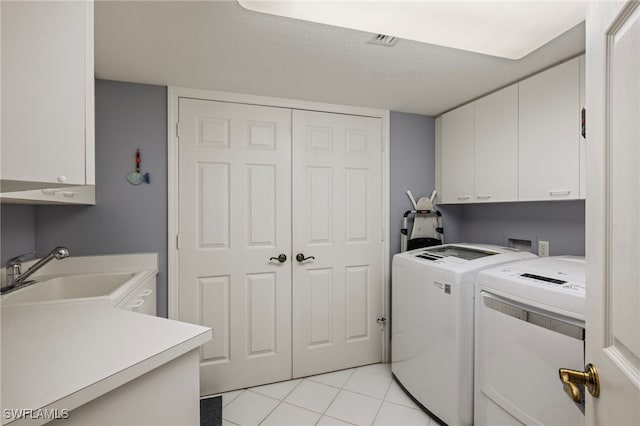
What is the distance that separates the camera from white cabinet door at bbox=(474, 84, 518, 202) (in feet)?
6.55

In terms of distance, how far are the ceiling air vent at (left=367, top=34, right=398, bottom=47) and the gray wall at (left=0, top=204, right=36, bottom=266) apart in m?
2.10

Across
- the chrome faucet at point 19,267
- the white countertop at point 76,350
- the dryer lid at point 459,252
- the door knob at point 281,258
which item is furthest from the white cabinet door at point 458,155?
the chrome faucet at point 19,267

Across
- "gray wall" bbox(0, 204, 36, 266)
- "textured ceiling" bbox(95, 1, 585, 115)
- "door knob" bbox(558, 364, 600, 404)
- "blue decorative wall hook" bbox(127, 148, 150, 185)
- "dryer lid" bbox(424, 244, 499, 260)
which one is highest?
"textured ceiling" bbox(95, 1, 585, 115)

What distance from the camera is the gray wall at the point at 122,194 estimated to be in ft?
6.27

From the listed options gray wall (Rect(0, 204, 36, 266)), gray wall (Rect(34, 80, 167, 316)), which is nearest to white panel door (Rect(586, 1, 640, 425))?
gray wall (Rect(34, 80, 167, 316))

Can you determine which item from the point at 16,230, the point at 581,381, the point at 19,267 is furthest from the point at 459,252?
the point at 16,230

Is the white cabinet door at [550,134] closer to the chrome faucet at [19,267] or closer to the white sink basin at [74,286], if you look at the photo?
the white sink basin at [74,286]

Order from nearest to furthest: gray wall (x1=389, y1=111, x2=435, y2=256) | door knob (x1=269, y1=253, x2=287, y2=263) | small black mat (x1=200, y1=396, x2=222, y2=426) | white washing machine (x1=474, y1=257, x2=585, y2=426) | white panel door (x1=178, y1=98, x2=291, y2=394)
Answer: white washing machine (x1=474, y1=257, x2=585, y2=426) < small black mat (x1=200, y1=396, x2=222, y2=426) < white panel door (x1=178, y1=98, x2=291, y2=394) < door knob (x1=269, y1=253, x2=287, y2=263) < gray wall (x1=389, y1=111, x2=435, y2=256)

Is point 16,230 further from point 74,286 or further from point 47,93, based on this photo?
point 47,93

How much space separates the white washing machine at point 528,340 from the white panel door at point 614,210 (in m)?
0.68

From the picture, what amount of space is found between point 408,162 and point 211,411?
2.41 meters

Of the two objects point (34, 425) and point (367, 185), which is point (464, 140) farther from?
point (34, 425)

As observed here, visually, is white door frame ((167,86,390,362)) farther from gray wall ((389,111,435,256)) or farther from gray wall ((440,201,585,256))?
gray wall ((440,201,585,256))

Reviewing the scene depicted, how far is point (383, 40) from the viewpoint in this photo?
1.50 meters
